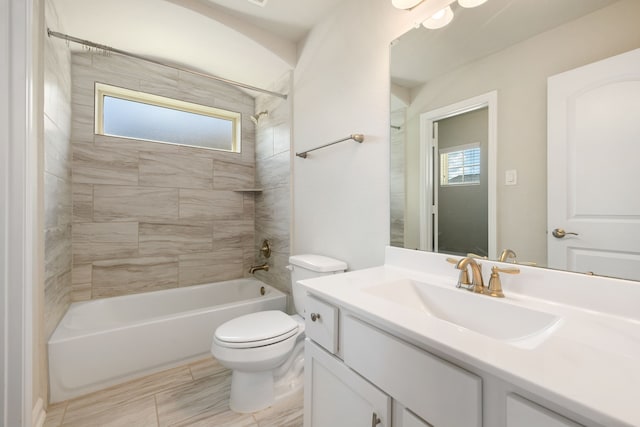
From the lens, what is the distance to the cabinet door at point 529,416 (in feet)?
1.43

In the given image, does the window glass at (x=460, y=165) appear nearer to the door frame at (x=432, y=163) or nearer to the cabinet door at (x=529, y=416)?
the door frame at (x=432, y=163)

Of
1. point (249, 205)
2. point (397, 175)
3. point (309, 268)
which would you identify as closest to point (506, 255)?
point (397, 175)

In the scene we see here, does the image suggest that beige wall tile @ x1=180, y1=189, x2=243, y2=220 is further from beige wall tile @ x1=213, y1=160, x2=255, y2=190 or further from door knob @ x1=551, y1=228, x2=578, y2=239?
door knob @ x1=551, y1=228, x2=578, y2=239

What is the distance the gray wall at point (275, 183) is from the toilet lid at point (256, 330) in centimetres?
71

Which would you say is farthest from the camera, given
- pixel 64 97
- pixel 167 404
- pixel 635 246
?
pixel 64 97

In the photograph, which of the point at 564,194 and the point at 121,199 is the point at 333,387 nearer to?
the point at 564,194

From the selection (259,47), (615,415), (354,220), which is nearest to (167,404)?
(354,220)

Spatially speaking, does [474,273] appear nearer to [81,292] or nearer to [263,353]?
[263,353]

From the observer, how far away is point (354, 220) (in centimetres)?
166

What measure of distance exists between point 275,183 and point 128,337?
5.14ft

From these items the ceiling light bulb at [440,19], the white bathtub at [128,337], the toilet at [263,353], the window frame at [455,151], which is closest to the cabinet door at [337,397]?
the toilet at [263,353]

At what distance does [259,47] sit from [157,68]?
1028 mm

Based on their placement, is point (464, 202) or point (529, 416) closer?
point (529, 416)

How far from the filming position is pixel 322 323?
0.96 meters
